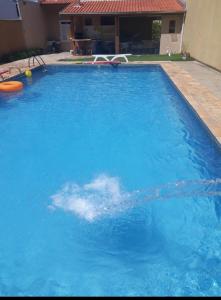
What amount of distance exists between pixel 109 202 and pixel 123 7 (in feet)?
55.7

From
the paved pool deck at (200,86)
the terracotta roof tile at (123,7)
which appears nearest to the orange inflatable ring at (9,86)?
the paved pool deck at (200,86)

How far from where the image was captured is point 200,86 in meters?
10.0

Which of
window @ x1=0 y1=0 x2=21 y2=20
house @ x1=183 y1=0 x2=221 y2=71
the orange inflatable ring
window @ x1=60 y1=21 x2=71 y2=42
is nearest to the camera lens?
the orange inflatable ring

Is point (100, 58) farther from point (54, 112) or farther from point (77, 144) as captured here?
point (77, 144)

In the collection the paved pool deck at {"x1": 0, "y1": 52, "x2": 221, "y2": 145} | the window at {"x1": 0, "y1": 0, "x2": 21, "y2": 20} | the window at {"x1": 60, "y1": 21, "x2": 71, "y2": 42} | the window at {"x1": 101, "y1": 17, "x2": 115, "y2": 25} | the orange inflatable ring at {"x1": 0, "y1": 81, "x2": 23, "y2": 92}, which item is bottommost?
the orange inflatable ring at {"x1": 0, "y1": 81, "x2": 23, "y2": 92}

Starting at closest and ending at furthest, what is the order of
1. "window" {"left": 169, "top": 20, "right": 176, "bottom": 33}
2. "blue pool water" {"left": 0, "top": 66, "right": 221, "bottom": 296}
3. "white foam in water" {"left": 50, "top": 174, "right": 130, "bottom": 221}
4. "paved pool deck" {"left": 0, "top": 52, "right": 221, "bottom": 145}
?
1. "blue pool water" {"left": 0, "top": 66, "right": 221, "bottom": 296}
2. "white foam in water" {"left": 50, "top": 174, "right": 130, "bottom": 221}
3. "paved pool deck" {"left": 0, "top": 52, "right": 221, "bottom": 145}
4. "window" {"left": 169, "top": 20, "right": 176, "bottom": 33}

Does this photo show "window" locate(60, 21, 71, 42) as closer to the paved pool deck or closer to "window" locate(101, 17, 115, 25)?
"window" locate(101, 17, 115, 25)

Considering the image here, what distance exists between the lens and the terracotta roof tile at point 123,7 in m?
17.6

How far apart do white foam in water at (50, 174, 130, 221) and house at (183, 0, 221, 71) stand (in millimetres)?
9174

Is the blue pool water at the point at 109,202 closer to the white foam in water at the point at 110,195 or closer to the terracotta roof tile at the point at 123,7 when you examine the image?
the white foam in water at the point at 110,195

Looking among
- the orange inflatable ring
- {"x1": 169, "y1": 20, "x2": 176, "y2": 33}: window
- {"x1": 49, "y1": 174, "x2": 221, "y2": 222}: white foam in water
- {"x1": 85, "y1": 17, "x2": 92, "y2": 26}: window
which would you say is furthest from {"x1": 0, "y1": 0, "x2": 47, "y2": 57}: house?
{"x1": 49, "y1": 174, "x2": 221, "y2": 222}: white foam in water

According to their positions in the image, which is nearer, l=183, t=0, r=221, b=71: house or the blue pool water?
the blue pool water

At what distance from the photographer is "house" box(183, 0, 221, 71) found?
12766 mm

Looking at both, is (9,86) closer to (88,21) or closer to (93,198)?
(93,198)
